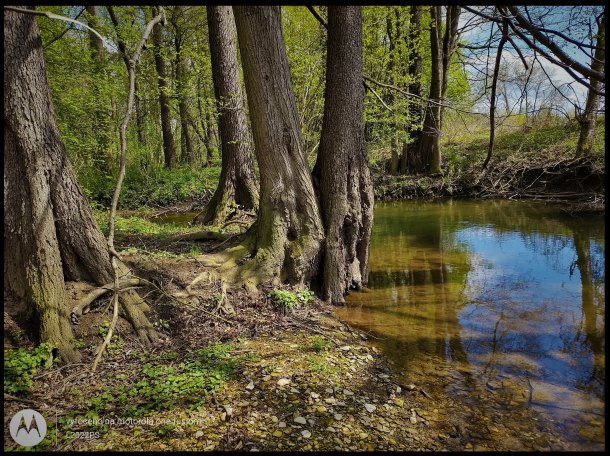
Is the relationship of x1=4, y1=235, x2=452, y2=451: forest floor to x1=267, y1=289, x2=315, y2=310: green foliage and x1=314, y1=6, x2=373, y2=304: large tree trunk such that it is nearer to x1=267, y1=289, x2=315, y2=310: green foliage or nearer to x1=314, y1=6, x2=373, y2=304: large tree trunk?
x1=267, y1=289, x2=315, y2=310: green foliage

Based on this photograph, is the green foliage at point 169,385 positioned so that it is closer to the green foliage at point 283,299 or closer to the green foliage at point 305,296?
the green foliage at point 283,299

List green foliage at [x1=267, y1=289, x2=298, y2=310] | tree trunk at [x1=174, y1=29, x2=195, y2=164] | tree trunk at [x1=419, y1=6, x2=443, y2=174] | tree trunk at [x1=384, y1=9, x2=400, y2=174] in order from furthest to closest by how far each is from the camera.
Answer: tree trunk at [x1=174, y1=29, x2=195, y2=164], tree trunk at [x1=419, y1=6, x2=443, y2=174], tree trunk at [x1=384, y1=9, x2=400, y2=174], green foliage at [x1=267, y1=289, x2=298, y2=310]

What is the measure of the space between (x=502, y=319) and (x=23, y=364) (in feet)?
17.4

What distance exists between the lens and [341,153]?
18.5 feet

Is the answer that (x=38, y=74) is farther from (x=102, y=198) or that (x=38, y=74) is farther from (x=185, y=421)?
(x=102, y=198)

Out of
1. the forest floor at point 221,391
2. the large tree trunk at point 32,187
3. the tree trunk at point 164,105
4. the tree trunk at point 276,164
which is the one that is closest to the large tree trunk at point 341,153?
the tree trunk at point 276,164

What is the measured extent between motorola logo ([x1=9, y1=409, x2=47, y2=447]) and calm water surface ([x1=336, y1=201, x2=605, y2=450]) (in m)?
3.10

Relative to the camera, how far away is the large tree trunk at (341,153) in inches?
216

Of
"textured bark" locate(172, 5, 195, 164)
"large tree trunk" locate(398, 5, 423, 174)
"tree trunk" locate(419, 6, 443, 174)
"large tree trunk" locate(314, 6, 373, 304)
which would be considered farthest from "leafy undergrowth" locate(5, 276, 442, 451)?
"large tree trunk" locate(398, 5, 423, 174)

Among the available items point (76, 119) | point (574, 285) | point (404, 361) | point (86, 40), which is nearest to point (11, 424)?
point (404, 361)

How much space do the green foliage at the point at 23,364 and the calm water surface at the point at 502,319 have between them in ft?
11.0

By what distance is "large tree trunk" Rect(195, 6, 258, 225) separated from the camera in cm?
882

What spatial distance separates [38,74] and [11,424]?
300cm

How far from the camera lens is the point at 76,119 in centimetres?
1136
